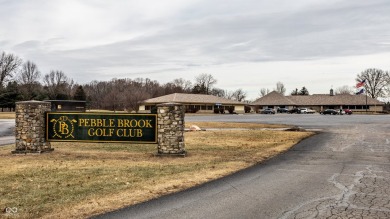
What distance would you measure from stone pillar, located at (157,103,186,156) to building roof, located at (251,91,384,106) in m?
92.7

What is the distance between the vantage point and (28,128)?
15.7 metres

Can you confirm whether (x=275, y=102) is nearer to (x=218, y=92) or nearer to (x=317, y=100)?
(x=317, y=100)

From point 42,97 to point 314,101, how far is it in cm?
7378

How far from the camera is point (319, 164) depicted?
12.5 meters

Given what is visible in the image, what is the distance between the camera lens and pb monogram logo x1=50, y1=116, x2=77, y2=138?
16.1m

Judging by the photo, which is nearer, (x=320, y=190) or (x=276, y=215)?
(x=276, y=215)

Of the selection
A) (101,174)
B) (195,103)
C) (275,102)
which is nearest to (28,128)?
(101,174)

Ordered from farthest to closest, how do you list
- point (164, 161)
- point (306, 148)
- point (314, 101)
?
point (314, 101) → point (306, 148) → point (164, 161)

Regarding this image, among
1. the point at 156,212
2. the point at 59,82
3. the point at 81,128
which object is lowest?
the point at 156,212

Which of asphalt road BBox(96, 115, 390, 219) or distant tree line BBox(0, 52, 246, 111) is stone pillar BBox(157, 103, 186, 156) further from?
distant tree line BBox(0, 52, 246, 111)

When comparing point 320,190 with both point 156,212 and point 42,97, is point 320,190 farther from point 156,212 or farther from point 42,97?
point 42,97

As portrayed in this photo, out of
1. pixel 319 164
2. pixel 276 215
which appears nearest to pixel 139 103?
pixel 319 164

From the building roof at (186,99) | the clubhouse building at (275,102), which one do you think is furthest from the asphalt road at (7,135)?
the clubhouse building at (275,102)

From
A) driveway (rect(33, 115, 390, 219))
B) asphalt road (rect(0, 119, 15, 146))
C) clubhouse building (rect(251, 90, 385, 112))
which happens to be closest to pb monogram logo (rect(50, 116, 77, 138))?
asphalt road (rect(0, 119, 15, 146))
